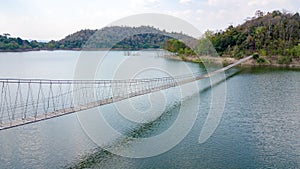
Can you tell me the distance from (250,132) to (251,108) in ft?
12.4

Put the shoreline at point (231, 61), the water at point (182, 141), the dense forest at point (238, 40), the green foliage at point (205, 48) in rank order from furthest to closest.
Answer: the green foliage at point (205, 48), the dense forest at point (238, 40), the shoreline at point (231, 61), the water at point (182, 141)

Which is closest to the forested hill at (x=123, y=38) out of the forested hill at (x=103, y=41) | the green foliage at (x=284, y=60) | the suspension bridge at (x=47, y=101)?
the forested hill at (x=103, y=41)

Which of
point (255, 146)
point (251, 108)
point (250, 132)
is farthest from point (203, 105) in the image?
point (255, 146)

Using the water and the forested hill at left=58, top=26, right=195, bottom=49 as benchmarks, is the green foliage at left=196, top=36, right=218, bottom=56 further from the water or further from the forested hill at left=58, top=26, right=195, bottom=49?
the water

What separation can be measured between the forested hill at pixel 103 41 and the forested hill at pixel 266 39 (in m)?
5.53

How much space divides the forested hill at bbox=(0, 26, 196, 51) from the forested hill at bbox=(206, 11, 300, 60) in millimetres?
5534

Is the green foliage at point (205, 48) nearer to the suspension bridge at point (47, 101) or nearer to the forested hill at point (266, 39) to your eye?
the forested hill at point (266, 39)

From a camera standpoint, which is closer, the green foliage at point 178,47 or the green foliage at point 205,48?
the green foliage at point 205,48

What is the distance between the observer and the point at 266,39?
1524 inches

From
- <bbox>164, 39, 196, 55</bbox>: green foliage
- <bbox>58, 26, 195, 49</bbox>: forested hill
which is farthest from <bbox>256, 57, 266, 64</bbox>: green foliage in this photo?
<bbox>58, 26, 195, 49</bbox>: forested hill

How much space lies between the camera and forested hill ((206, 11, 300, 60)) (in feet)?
118

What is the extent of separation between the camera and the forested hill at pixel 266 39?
3606 centimetres

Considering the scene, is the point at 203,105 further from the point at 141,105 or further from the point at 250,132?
the point at 250,132

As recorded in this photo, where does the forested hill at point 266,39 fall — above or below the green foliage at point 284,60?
above
